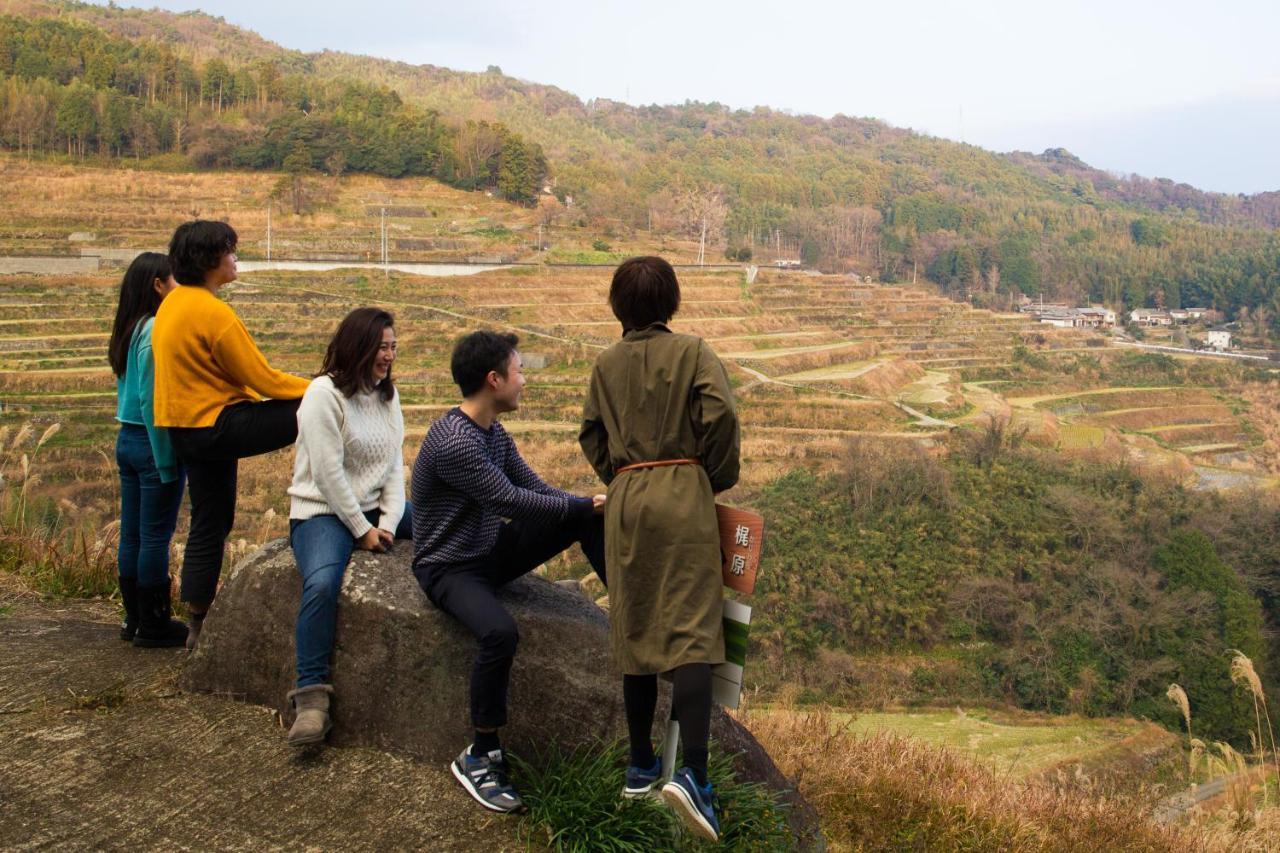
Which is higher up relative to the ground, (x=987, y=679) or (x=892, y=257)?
(x=892, y=257)

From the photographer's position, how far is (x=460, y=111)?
9981 centimetres

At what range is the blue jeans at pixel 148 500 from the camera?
3.47 m

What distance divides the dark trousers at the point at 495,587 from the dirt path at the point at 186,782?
0.29 metres

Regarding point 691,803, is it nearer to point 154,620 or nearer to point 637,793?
point 637,793

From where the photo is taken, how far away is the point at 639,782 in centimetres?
258

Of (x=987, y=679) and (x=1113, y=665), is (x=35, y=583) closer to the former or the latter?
(x=987, y=679)

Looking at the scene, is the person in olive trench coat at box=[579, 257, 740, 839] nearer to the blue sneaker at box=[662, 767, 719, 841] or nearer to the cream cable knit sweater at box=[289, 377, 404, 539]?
the blue sneaker at box=[662, 767, 719, 841]

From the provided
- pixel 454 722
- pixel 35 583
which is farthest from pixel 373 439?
pixel 35 583

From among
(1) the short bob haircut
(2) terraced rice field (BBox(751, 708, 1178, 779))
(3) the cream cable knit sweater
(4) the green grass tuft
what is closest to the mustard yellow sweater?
(3) the cream cable knit sweater

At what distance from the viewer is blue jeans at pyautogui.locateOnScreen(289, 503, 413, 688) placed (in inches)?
112

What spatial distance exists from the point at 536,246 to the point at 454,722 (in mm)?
48147

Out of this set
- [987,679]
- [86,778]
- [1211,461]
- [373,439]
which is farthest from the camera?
[1211,461]

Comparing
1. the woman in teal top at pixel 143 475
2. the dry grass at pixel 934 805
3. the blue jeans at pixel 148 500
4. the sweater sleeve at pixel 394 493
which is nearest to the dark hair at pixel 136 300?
the woman in teal top at pixel 143 475

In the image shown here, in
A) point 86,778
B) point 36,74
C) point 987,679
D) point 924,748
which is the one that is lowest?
point 987,679
